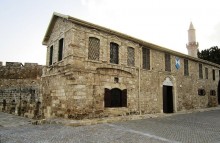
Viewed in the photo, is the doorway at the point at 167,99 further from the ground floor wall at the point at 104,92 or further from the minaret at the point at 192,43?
the minaret at the point at 192,43

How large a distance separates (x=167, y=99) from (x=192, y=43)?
1694 centimetres

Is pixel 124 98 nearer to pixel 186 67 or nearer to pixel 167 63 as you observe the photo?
pixel 167 63

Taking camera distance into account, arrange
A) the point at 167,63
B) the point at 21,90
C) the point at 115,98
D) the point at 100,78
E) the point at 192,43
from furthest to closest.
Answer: the point at 192,43 < the point at 167,63 < the point at 21,90 < the point at 115,98 < the point at 100,78

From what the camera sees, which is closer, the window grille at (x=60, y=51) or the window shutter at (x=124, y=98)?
the window grille at (x=60, y=51)

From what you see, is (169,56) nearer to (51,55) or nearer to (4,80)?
(51,55)

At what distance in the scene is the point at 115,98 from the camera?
12391 millimetres

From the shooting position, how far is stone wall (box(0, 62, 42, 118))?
564 inches

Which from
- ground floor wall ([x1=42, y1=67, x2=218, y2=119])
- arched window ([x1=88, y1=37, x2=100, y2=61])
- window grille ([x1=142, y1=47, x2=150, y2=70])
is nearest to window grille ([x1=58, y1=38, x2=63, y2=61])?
ground floor wall ([x1=42, y1=67, x2=218, y2=119])

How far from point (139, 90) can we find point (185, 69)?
733cm

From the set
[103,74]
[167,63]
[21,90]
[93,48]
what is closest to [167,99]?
[167,63]

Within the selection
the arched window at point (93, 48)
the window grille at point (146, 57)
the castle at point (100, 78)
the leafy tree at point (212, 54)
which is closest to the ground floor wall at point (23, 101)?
the castle at point (100, 78)

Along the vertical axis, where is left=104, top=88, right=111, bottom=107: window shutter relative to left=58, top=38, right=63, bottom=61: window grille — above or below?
below

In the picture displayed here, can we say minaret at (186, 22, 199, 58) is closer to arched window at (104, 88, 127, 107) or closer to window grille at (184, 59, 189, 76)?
A: window grille at (184, 59, 189, 76)

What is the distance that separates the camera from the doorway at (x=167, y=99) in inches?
635
